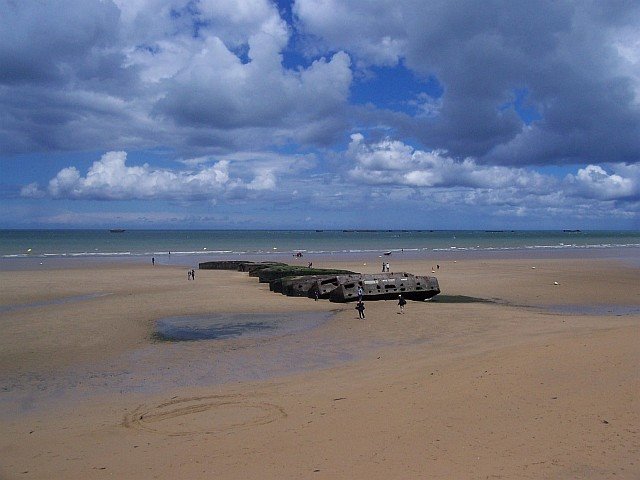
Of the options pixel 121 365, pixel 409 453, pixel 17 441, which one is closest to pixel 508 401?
pixel 409 453

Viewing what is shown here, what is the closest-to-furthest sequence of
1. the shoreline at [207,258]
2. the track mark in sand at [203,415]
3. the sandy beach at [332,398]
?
the sandy beach at [332,398] → the track mark in sand at [203,415] → the shoreline at [207,258]

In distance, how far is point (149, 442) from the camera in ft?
30.7

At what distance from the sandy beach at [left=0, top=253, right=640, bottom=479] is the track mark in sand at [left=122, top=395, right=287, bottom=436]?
5cm

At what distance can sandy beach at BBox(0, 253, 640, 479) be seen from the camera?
27.5 ft

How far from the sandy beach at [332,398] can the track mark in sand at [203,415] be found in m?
0.05

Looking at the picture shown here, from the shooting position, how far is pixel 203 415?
10.7 m

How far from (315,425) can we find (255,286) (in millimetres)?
27275

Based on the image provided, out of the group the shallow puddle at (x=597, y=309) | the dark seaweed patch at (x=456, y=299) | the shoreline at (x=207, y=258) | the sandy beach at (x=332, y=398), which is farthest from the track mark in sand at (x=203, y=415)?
the shoreline at (x=207, y=258)

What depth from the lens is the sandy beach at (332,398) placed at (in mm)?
8383

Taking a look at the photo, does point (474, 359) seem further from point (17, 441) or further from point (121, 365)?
point (17, 441)

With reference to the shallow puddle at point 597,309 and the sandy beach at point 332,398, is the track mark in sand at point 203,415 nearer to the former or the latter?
the sandy beach at point 332,398

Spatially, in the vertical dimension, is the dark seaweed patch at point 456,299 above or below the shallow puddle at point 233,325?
below

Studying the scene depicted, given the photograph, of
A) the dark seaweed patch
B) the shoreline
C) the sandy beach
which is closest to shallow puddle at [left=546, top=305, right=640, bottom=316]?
the sandy beach

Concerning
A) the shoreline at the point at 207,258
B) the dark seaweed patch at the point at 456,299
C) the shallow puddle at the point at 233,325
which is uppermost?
the shoreline at the point at 207,258
